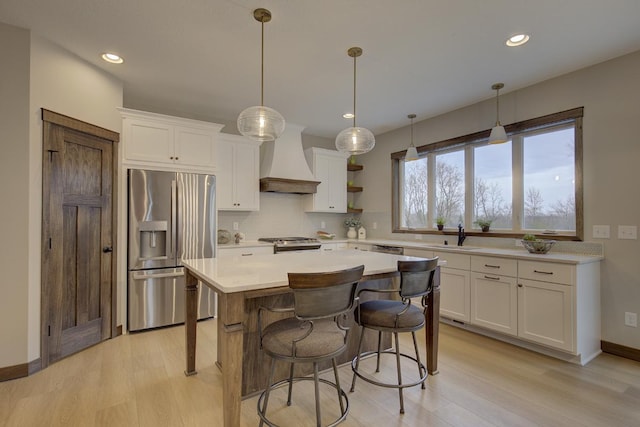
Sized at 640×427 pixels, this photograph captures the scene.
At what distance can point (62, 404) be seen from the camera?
6.70 ft

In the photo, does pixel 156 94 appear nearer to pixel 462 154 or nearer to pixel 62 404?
pixel 62 404

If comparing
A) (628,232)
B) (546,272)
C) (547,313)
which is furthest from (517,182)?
(547,313)

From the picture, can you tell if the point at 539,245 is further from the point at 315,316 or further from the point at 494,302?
the point at 315,316

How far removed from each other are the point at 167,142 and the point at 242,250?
5.26 feet

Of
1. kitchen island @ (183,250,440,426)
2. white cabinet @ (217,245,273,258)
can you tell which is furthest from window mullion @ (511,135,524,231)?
white cabinet @ (217,245,273,258)

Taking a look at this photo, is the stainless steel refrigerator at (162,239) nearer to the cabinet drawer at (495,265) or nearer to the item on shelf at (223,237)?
the item on shelf at (223,237)

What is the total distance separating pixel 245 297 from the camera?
65.2 inches

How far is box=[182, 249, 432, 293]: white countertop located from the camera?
1.66 meters

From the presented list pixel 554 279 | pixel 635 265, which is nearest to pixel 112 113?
pixel 554 279

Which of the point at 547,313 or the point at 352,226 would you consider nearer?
the point at 547,313

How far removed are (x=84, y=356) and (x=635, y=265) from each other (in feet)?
16.2

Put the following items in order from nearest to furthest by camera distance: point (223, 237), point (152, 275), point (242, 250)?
point (152, 275) → point (242, 250) → point (223, 237)

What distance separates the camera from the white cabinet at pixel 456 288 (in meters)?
3.38

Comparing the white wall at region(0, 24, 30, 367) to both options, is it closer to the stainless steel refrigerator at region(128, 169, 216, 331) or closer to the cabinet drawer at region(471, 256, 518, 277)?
the stainless steel refrigerator at region(128, 169, 216, 331)
